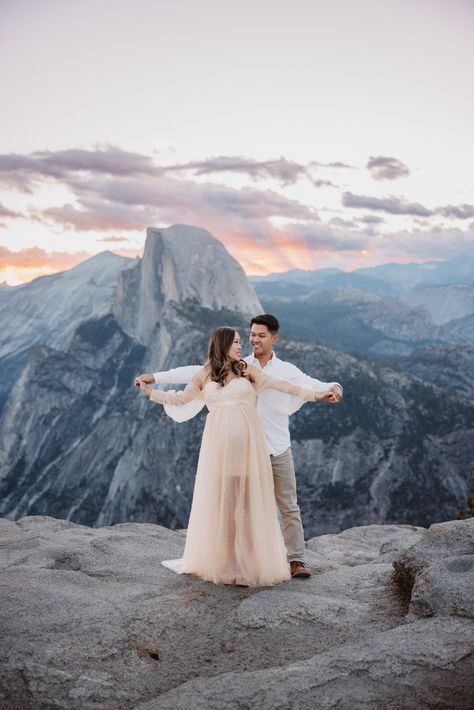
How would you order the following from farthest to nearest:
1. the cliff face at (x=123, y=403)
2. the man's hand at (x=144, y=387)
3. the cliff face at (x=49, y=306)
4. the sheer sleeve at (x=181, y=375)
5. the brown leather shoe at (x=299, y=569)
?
1. the cliff face at (x=49, y=306)
2. the cliff face at (x=123, y=403)
3. the man's hand at (x=144, y=387)
4. the sheer sleeve at (x=181, y=375)
5. the brown leather shoe at (x=299, y=569)

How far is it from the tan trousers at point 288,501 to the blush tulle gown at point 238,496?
236mm

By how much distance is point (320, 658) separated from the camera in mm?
4328

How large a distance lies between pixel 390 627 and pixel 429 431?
6677 centimetres

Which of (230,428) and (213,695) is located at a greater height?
(230,428)

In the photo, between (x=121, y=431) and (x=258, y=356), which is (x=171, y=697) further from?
(x=121, y=431)

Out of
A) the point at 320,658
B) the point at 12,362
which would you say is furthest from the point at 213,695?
the point at 12,362

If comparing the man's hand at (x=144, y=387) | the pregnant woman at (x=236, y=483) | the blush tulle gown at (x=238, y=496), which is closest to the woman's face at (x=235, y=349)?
the pregnant woman at (x=236, y=483)

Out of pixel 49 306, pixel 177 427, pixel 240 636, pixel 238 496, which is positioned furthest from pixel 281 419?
pixel 49 306

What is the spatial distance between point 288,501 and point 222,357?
6.24 feet

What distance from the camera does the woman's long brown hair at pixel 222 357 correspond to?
6.16 meters

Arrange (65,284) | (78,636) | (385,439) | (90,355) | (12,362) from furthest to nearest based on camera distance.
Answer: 1. (65,284)
2. (12,362)
3. (90,355)
4. (385,439)
5. (78,636)

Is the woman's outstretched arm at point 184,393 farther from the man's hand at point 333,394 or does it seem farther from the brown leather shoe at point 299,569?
the brown leather shoe at point 299,569

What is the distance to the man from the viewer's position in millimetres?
6496

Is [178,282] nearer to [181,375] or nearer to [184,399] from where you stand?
[181,375]
